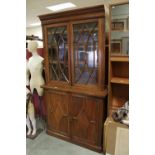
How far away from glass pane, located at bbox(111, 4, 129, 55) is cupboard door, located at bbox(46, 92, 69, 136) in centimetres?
101

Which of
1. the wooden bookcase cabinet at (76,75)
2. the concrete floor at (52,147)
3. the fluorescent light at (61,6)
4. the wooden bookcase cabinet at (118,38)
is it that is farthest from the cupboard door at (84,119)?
the fluorescent light at (61,6)

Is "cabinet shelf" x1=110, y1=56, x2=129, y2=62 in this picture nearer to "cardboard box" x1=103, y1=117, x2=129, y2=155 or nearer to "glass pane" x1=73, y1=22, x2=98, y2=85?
"glass pane" x1=73, y1=22, x2=98, y2=85

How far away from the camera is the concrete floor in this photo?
2293mm

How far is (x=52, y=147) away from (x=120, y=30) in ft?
6.15

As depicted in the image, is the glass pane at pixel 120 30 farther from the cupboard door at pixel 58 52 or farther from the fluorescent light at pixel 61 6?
the fluorescent light at pixel 61 6

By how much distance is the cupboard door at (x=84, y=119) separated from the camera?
224 centimetres

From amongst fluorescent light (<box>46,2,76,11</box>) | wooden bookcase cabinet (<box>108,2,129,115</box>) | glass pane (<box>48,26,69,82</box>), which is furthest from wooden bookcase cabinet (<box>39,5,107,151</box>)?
fluorescent light (<box>46,2,76,11</box>)

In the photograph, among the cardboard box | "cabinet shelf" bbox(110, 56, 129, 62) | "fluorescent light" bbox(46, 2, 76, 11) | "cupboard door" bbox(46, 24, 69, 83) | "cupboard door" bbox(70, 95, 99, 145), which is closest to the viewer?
the cardboard box

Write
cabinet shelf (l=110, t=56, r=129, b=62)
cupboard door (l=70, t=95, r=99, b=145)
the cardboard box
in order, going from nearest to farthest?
the cardboard box, cabinet shelf (l=110, t=56, r=129, b=62), cupboard door (l=70, t=95, r=99, b=145)

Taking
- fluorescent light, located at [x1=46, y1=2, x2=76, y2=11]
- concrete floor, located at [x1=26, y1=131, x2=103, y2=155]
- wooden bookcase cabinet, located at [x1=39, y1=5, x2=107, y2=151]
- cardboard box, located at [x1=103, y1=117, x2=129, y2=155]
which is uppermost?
fluorescent light, located at [x1=46, y1=2, x2=76, y2=11]

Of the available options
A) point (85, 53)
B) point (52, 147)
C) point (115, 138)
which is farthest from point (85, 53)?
point (52, 147)
